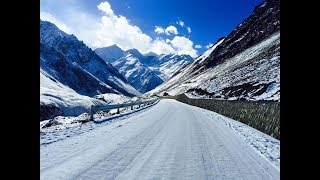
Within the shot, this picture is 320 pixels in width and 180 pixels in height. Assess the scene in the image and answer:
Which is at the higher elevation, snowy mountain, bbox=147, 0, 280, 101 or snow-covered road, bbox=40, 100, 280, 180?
snowy mountain, bbox=147, 0, 280, 101

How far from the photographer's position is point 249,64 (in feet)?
400

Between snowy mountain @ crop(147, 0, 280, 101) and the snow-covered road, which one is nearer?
the snow-covered road

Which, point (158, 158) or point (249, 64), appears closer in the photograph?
point (158, 158)

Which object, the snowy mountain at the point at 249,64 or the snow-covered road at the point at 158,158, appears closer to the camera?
the snow-covered road at the point at 158,158

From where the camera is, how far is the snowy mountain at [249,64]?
80.8 metres

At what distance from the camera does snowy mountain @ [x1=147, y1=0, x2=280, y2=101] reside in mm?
80812

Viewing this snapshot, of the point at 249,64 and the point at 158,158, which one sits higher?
the point at 249,64

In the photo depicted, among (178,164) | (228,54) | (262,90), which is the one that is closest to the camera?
(178,164)

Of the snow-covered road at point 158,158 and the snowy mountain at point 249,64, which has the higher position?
the snowy mountain at point 249,64
